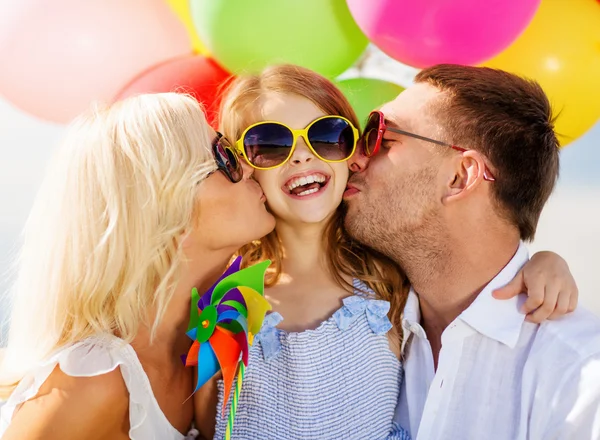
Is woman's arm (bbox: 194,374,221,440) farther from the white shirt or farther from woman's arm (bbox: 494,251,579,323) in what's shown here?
woman's arm (bbox: 494,251,579,323)

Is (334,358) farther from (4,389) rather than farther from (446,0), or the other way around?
(446,0)

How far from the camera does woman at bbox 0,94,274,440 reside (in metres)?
2.01

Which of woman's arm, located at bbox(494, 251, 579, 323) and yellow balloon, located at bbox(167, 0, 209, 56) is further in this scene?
yellow balloon, located at bbox(167, 0, 209, 56)

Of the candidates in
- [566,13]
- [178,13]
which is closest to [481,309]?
[566,13]

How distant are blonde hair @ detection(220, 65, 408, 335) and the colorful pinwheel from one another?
0.40 metres

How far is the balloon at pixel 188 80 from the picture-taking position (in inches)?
109

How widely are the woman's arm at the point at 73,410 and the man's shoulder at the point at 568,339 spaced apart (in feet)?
4.31

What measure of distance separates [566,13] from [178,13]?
5.68 feet

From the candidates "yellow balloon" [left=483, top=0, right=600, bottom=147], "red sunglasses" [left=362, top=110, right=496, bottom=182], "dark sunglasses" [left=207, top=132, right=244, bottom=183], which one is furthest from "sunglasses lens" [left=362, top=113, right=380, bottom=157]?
"yellow balloon" [left=483, top=0, right=600, bottom=147]

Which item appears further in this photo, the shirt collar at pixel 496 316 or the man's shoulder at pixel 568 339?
the shirt collar at pixel 496 316

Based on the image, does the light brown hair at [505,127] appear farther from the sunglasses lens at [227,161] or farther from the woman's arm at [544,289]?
the sunglasses lens at [227,161]

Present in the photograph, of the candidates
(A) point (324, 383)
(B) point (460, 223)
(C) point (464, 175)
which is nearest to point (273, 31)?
(C) point (464, 175)

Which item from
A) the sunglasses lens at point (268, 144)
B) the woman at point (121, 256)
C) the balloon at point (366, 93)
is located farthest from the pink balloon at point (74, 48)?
the balloon at point (366, 93)

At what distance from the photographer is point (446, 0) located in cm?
254
